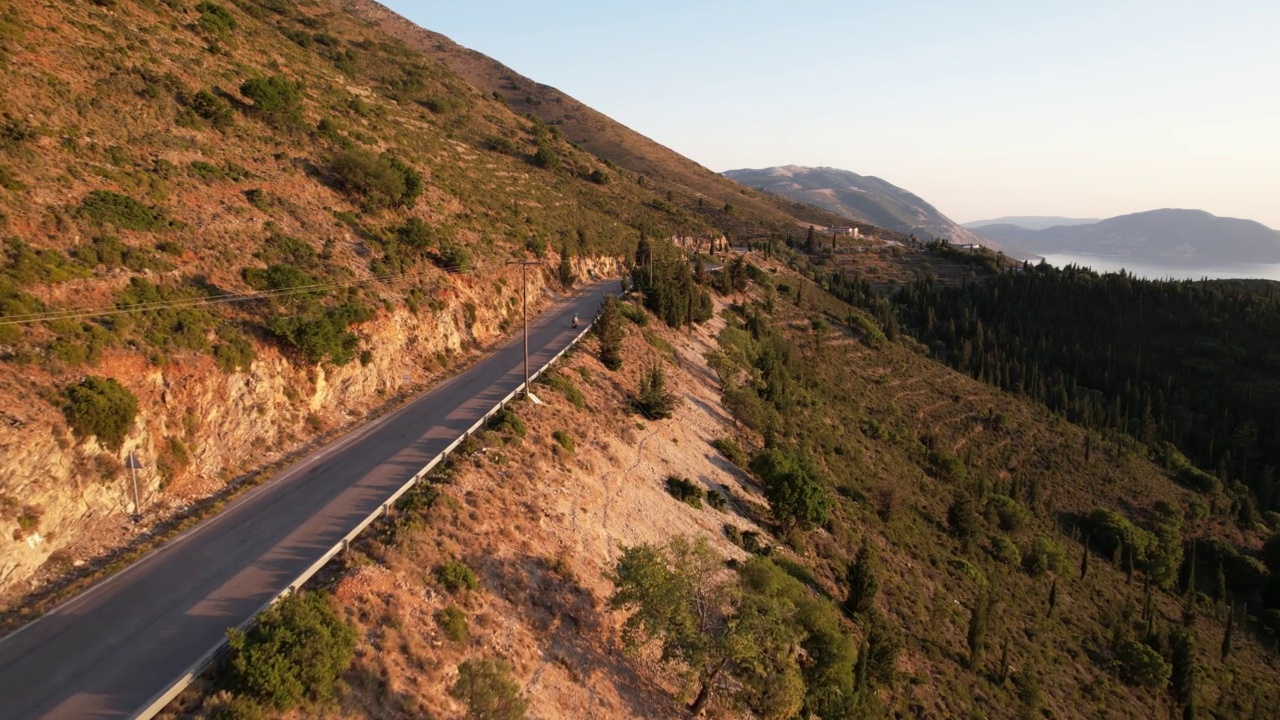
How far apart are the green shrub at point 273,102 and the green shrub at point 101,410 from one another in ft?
98.3

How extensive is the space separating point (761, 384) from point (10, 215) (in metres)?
42.2

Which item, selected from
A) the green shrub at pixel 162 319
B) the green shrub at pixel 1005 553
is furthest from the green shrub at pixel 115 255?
the green shrub at pixel 1005 553

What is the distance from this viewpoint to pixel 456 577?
636 inches

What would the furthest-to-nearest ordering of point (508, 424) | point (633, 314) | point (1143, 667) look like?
point (633, 314), point (1143, 667), point (508, 424)

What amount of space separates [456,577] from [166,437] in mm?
10867

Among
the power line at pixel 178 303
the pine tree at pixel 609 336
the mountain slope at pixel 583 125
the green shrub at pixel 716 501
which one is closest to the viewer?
the power line at pixel 178 303

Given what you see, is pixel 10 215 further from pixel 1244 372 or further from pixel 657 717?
pixel 1244 372

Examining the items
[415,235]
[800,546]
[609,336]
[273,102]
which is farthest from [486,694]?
[273,102]

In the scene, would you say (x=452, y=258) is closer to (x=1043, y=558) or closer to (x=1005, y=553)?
(x=1005, y=553)

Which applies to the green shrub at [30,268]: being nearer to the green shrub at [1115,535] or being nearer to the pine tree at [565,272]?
the pine tree at [565,272]

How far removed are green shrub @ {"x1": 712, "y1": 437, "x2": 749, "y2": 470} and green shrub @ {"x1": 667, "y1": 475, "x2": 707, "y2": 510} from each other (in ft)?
22.7

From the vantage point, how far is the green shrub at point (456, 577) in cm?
1602

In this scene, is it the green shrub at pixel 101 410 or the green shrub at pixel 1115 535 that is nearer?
the green shrub at pixel 101 410

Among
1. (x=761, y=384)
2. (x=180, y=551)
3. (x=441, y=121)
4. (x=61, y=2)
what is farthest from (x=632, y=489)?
(x=441, y=121)
